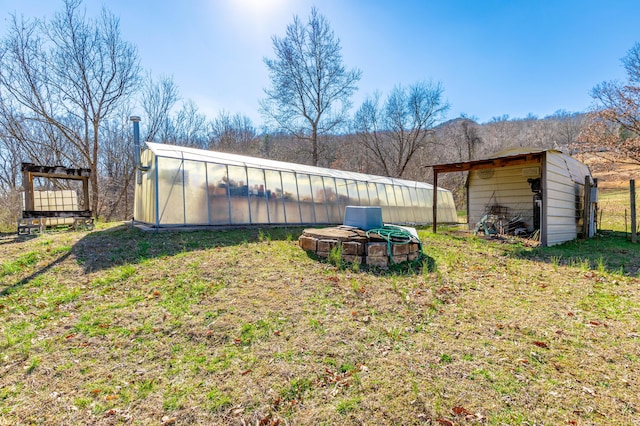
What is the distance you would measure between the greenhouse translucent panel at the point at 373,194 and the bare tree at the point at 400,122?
432 inches

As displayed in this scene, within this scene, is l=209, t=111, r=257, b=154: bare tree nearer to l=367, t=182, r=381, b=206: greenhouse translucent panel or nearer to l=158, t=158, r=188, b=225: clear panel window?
l=367, t=182, r=381, b=206: greenhouse translucent panel

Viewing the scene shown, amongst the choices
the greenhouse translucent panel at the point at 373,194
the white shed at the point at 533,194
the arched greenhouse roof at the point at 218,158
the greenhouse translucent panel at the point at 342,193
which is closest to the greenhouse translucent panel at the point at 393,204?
the greenhouse translucent panel at the point at 373,194

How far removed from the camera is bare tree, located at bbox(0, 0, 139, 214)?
12.9 m

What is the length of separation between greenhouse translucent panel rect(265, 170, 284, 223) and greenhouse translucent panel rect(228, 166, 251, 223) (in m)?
0.76

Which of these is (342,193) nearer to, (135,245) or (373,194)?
(373,194)

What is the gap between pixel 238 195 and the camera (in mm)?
8625

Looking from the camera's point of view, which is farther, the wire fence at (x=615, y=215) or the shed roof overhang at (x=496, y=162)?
the wire fence at (x=615, y=215)

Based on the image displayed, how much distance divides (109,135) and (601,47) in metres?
25.1

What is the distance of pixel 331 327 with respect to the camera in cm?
309

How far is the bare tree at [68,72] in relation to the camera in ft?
42.5

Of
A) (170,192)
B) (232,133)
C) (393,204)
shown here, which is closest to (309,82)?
(232,133)

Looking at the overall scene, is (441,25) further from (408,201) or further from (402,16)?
(408,201)

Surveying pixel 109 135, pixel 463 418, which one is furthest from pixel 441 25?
pixel 109 135

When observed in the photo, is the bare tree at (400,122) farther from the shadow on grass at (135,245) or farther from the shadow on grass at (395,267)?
the shadow on grass at (395,267)
